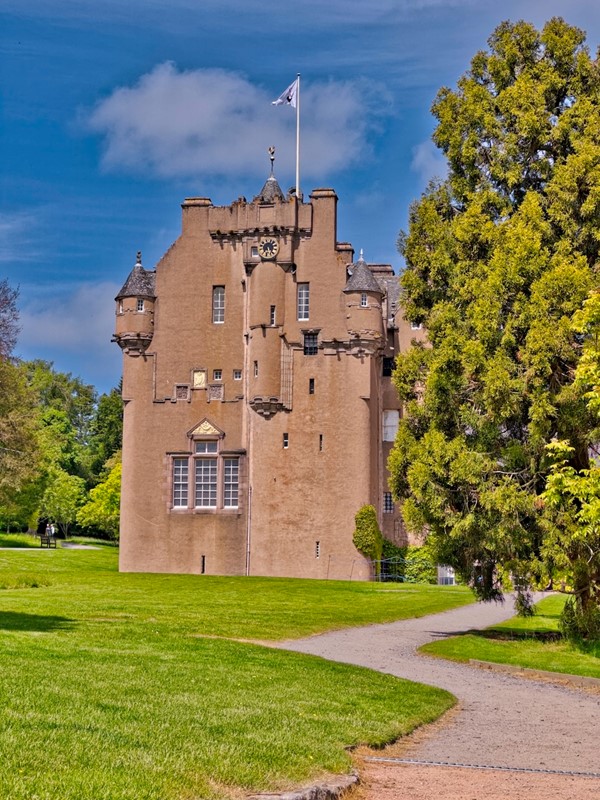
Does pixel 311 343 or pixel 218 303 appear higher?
pixel 218 303

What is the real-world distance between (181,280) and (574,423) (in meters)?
36.7

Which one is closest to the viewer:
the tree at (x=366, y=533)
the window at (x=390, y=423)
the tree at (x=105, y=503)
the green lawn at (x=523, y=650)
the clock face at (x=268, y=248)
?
the green lawn at (x=523, y=650)

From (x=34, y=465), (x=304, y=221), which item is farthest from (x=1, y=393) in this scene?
(x=304, y=221)

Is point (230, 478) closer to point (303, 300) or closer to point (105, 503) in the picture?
Result: point (303, 300)

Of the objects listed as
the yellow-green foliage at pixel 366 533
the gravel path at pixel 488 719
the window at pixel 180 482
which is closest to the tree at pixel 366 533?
the yellow-green foliage at pixel 366 533

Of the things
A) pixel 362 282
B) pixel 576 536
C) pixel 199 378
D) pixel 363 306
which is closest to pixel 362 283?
pixel 362 282

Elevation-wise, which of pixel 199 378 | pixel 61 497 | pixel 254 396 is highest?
pixel 199 378

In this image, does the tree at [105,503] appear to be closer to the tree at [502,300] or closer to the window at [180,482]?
the window at [180,482]

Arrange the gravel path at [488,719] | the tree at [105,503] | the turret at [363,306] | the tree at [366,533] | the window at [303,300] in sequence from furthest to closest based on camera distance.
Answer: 1. the tree at [105,503]
2. the window at [303,300]
3. the turret at [363,306]
4. the tree at [366,533]
5. the gravel path at [488,719]

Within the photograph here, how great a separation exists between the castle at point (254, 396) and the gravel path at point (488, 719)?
27.3 metres

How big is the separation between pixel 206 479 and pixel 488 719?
4151 cm

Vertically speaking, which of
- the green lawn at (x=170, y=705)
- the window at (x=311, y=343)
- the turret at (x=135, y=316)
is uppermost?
the turret at (x=135, y=316)

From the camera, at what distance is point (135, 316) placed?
55.8 meters

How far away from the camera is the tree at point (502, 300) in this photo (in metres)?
22.6
